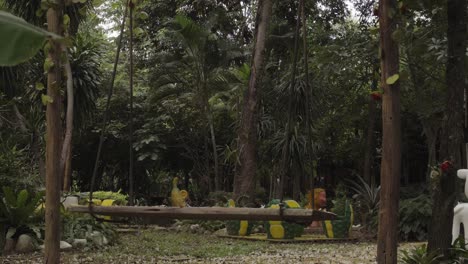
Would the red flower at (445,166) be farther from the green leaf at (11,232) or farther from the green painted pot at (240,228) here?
the green painted pot at (240,228)

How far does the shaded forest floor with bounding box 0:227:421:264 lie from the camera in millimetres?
6492

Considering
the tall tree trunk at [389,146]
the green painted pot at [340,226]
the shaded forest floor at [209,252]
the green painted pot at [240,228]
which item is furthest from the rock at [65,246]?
the tall tree trunk at [389,146]

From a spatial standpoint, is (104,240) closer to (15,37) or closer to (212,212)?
(212,212)

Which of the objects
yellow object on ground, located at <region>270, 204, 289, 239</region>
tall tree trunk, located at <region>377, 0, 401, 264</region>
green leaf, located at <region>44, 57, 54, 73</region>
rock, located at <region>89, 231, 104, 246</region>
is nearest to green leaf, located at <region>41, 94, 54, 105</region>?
green leaf, located at <region>44, 57, 54, 73</region>

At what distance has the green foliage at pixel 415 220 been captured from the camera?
366 inches

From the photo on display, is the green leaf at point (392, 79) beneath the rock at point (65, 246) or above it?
above

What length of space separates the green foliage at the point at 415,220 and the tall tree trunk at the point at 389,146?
642 cm

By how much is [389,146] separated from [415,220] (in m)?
6.71

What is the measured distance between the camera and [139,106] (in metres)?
14.7

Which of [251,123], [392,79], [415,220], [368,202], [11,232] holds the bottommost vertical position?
[11,232]

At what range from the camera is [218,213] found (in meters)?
3.74

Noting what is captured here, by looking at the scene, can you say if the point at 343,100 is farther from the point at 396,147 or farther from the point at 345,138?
the point at 396,147

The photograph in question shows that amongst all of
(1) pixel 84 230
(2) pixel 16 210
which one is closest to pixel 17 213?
(2) pixel 16 210

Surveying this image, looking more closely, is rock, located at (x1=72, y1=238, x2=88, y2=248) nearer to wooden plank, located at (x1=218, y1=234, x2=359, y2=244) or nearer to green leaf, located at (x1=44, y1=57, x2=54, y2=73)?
wooden plank, located at (x1=218, y1=234, x2=359, y2=244)
